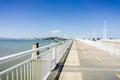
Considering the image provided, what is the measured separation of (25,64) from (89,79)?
9.79ft

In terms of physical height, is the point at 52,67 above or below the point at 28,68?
below

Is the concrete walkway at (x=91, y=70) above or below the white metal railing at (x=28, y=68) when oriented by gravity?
below

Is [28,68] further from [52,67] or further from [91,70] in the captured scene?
[91,70]

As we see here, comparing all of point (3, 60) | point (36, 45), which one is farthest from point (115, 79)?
point (36, 45)

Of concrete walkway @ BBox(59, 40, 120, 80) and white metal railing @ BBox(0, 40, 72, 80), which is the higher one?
white metal railing @ BBox(0, 40, 72, 80)

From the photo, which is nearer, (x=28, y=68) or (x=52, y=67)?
(x=28, y=68)

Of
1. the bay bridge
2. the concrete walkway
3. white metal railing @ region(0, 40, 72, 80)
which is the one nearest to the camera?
white metal railing @ region(0, 40, 72, 80)

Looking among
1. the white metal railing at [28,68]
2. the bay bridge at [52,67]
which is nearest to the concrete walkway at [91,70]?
the bay bridge at [52,67]

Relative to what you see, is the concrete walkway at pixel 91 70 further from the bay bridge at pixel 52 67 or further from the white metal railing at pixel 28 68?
the white metal railing at pixel 28 68

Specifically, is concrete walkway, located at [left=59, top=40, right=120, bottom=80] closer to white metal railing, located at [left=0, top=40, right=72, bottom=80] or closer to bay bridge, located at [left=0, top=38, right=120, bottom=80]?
bay bridge, located at [left=0, top=38, right=120, bottom=80]

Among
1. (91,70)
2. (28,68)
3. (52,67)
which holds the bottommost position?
(91,70)

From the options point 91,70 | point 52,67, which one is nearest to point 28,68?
point 52,67

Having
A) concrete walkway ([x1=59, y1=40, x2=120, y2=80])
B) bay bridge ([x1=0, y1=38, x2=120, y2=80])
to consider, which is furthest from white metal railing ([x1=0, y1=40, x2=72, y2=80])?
concrete walkway ([x1=59, y1=40, x2=120, y2=80])

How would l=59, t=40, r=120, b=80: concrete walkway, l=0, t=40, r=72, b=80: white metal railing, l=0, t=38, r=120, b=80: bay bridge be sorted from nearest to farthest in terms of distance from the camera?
l=0, t=40, r=72, b=80: white metal railing < l=0, t=38, r=120, b=80: bay bridge < l=59, t=40, r=120, b=80: concrete walkway
